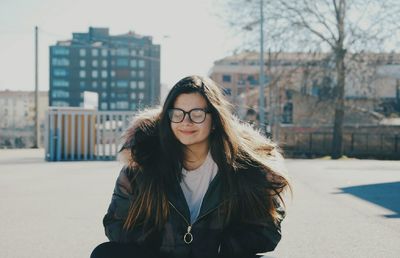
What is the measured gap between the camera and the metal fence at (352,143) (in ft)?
114

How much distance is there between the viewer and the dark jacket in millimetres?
2812

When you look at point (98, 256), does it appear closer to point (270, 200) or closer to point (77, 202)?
point (270, 200)

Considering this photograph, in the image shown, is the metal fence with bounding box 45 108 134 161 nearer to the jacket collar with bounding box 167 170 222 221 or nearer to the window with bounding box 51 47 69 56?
the jacket collar with bounding box 167 170 222 221

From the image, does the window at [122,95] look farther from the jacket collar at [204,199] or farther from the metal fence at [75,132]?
the jacket collar at [204,199]

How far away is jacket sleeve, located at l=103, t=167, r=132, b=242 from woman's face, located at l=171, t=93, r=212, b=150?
15.1 inches

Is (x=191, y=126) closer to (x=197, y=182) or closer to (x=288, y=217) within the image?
(x=197, y=182)

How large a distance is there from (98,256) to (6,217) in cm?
416

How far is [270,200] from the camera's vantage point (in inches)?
116

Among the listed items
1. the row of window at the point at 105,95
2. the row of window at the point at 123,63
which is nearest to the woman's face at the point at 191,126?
the row of window at the point at 105,95

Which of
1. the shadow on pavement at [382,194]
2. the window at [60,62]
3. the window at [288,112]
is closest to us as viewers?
the shadow on pavement at [382,194]

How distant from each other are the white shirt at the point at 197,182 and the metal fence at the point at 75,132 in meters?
15.5

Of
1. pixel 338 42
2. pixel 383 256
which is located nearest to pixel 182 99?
pixel 383 256

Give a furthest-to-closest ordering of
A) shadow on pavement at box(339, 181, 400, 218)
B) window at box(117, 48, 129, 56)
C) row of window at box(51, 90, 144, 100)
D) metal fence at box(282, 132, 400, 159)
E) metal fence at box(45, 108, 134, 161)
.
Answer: window at box(117, 48, 129, 56), row of window at box(51, 90, 144, 100), metal fence at box(282, 132, 400, 159), metal fence at box(45, 108, 134, 161), shadow on pavement at box(339, 181, 400, 218)

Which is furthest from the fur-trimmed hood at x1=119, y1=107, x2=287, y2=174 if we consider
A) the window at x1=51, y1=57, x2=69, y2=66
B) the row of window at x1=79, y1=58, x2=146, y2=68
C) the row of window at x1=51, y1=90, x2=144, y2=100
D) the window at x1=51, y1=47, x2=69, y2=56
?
the window at x1=51, y1=47, x2=69, y2=56
